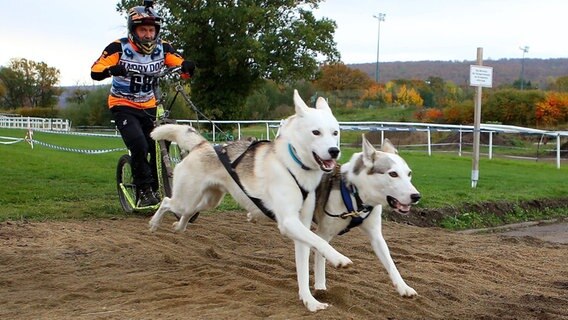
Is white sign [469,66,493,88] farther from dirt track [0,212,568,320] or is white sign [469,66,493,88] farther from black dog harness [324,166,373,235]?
black dog harness [324,166,373,235]

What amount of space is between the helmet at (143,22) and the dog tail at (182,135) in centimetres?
146

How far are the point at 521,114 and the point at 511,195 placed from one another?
3065cm

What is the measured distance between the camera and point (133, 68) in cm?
802

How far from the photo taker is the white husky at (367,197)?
16.7 ft

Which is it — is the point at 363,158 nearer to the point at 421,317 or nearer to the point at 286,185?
the point at 286,185

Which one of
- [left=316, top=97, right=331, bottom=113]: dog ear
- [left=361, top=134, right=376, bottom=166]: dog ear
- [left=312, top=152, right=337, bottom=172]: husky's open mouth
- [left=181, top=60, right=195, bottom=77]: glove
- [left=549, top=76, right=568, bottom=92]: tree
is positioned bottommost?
[left=312, top=152, right=337, bottom=172]: husky's open mouth

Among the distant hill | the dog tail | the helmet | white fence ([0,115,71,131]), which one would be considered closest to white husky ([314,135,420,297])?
the dog tail

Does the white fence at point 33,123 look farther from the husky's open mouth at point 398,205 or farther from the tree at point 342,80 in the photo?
the husky's open mouth at point 398,205

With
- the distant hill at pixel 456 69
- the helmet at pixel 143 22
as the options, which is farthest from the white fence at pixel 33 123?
the distant hill at pixel 456 69

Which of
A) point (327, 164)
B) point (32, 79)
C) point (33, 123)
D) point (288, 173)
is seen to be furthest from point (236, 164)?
point (32, 79)

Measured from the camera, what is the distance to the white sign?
45.2 feet

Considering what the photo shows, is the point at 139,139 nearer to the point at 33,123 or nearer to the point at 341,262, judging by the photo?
the point at 341,262

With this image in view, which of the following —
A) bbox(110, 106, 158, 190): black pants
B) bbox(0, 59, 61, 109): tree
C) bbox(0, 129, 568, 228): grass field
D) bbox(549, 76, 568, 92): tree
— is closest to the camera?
bbox(110, 106, 158, 190): black pants

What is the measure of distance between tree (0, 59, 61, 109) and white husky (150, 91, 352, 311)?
75.5m
